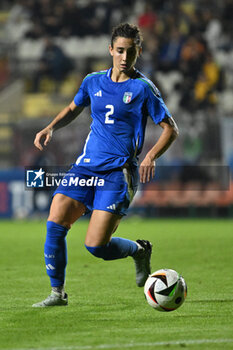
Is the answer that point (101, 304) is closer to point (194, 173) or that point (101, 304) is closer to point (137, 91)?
point (137, 91)

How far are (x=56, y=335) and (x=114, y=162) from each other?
1.68 metres

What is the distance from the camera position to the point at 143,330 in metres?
4.74

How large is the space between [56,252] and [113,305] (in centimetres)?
63

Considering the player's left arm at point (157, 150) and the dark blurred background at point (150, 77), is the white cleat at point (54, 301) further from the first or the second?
the dark blurred background at point (150, 77)

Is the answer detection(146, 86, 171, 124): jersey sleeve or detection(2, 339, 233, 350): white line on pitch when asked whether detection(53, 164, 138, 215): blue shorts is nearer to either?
A: detection(146, 86, 171, 124): jersey sleeve

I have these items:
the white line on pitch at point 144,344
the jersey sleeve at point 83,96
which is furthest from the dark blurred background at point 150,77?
the white line on pitch at point 144,344

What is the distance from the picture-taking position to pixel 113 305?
5.88 meters

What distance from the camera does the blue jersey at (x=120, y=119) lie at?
5773mm

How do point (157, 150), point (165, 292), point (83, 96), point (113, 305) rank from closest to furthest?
point (165, 292), point (157, 150), point (113, 305), point (83, 96)

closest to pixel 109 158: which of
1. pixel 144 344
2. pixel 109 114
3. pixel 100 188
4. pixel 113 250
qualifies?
pixel 100 188

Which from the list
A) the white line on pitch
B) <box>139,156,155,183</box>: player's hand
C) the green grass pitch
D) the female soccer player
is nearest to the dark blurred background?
the green grass pitch

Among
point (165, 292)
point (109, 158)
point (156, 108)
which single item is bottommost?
point (165, 292)

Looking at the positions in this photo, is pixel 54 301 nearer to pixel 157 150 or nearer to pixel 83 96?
pixel 157 150

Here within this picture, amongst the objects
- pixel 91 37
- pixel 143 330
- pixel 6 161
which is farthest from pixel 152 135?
pixel 143 330
